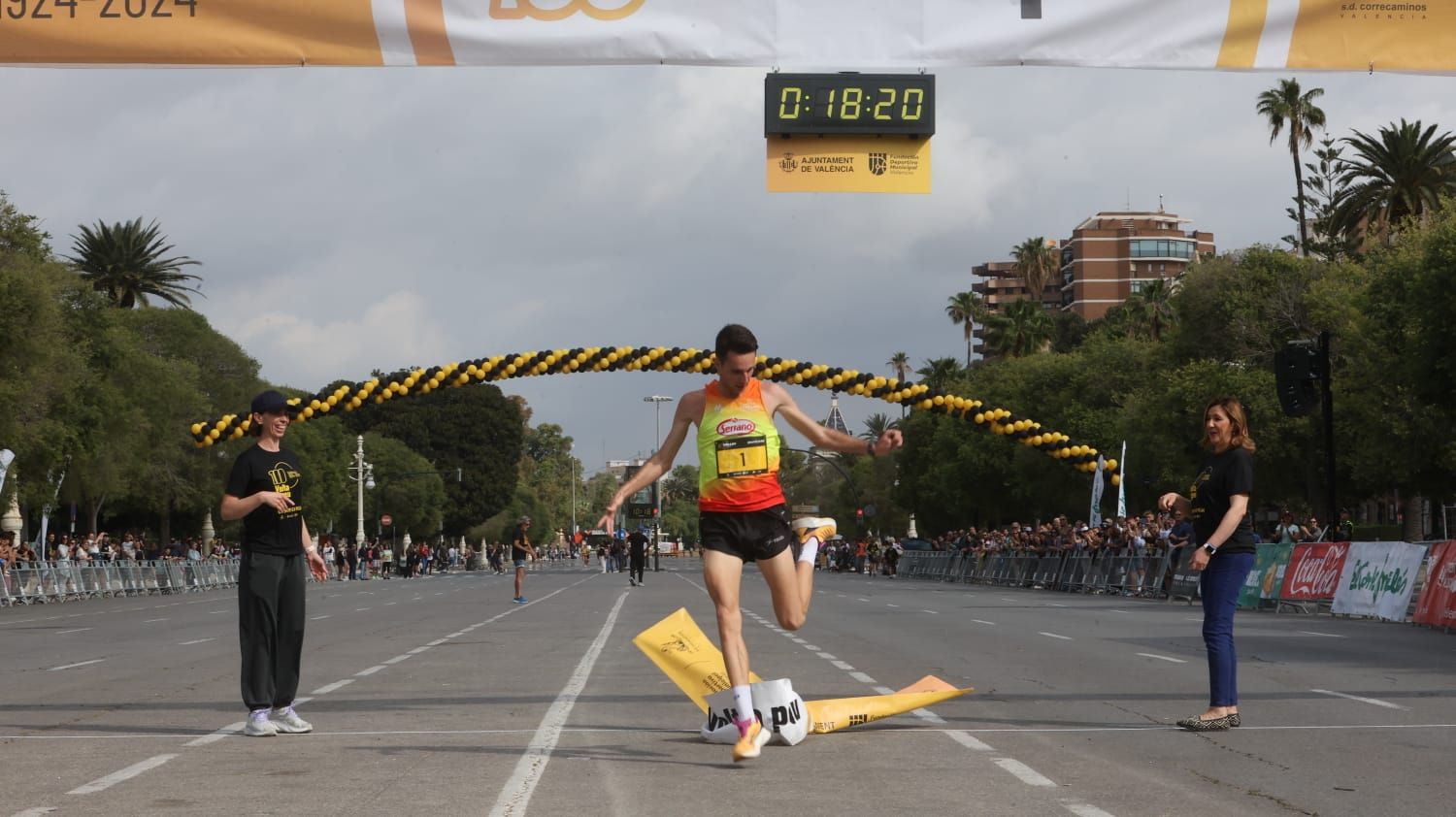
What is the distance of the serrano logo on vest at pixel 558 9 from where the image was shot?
10.6 metres

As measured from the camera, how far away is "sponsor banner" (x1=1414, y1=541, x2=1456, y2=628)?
953 inches

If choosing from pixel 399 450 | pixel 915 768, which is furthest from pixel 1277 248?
pixel 399 450

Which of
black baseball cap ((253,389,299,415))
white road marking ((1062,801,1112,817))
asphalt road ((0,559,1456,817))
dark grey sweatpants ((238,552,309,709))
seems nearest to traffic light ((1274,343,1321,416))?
asphalt road ((0,559,1456,817))

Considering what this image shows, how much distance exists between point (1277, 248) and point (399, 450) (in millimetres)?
74536

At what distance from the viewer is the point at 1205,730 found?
10.5 meters

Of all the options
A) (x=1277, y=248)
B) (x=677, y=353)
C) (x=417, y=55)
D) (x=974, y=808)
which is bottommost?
(x=974, y=808)

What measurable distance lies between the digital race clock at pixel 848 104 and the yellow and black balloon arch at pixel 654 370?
2078 millimetres

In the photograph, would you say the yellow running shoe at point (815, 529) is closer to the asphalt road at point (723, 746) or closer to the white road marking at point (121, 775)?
the asphalt road at point (723, 746)

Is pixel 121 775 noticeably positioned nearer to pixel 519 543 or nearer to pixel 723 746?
pixel 723 746

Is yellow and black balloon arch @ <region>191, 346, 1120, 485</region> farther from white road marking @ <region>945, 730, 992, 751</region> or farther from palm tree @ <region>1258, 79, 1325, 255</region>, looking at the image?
palm tree @ <region>1258, 79, 1325, 255</region>

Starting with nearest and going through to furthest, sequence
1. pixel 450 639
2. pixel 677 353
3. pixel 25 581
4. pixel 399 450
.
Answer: pixel 677 353
pixel 450 639
pixel 25 581
pixel 399 450

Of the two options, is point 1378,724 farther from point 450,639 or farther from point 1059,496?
point 1059,496

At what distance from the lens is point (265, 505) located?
10.7 m

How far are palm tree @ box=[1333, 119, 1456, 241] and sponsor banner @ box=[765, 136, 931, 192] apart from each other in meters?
59.6
